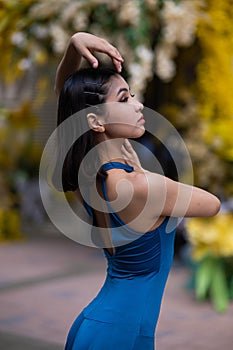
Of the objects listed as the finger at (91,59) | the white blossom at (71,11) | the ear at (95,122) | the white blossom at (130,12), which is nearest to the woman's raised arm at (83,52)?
the finger at (91,59)

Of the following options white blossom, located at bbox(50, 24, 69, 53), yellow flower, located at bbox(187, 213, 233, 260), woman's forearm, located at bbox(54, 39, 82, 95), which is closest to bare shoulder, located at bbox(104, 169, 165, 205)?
woman's forearm, located at bbox(54, 39, 82, 95)

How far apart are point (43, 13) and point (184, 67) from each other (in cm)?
230

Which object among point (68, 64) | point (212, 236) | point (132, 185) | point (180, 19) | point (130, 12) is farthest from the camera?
point (180, 19)

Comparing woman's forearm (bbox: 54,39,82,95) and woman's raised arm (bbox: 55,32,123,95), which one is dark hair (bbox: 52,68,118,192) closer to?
woman's raised arm (bbox: 55,32,123,95)

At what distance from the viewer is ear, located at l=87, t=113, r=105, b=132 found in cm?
199

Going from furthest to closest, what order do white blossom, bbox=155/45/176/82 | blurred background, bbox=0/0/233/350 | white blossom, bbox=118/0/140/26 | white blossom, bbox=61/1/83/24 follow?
white blossom, bbox=155/45/176/82, white blossom, bbox=61/1/83/24, white blossom, bbox=118/0/140/26, blurred background, bbox=0/0/233/350

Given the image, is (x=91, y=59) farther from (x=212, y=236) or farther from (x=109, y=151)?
(x=212, y=236)

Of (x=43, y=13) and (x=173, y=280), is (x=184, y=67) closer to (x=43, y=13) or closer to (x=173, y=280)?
(x=43, y=13)

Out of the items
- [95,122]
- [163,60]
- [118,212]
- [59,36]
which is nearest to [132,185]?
[118,212]

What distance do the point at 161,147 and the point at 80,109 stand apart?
5.28 meters

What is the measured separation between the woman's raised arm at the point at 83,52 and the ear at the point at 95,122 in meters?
0.17

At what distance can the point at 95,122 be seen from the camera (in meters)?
1.99

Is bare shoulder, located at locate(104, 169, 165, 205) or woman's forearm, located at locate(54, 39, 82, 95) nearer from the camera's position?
bare shoulder, located at locate(104, 169, 165, 205)

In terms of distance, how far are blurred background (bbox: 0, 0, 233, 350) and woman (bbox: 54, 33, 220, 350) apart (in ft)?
6.76
